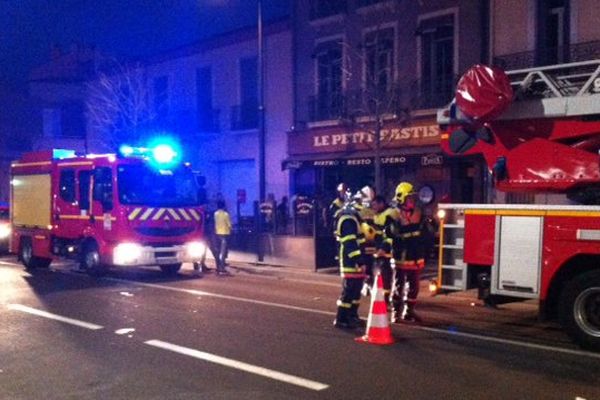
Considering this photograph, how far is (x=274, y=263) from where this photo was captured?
57.5 ft

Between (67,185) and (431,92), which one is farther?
(431,92)

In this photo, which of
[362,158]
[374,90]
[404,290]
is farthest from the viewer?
[362,158]

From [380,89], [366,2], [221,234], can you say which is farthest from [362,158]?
[221,234]

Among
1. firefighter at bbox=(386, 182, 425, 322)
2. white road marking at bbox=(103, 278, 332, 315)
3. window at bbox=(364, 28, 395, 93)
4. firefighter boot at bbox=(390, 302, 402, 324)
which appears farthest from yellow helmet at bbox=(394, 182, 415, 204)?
window at bbox=(364, 28, 395, 93)

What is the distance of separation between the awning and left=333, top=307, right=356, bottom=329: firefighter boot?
35.9 ft

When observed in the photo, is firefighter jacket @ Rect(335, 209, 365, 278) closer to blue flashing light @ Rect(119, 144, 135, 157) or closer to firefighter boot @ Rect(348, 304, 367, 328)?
firefighter boot @ Rect(348, 304, 367, 328)

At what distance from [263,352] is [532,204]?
11.7 feet

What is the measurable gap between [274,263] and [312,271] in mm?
1796

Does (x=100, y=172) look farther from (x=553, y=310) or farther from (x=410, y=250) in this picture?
(x=553, y=310)

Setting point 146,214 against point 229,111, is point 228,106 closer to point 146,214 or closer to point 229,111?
point 229,111

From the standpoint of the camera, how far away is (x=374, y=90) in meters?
19.0

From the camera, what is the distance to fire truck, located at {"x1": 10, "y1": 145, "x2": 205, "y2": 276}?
1398cm

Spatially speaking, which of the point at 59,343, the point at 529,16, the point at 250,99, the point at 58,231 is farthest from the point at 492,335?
the point at 250,99

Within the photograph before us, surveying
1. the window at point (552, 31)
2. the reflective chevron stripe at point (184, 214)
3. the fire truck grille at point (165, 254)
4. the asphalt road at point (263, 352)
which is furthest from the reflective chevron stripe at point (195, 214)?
the window at point (552, 31)
